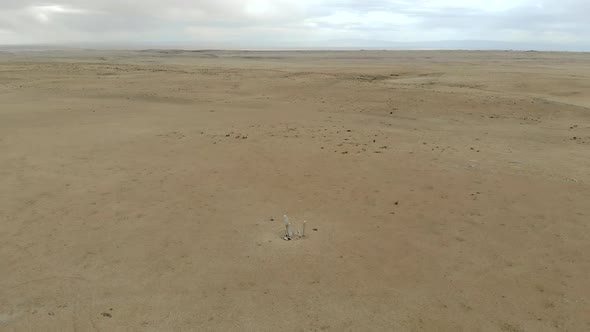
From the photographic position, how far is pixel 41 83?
23.4m

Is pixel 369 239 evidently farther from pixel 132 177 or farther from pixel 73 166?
pixel 73 166

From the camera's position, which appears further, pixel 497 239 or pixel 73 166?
pixel 73 166

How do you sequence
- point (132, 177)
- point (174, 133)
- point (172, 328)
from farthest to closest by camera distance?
point (174, 133) → point (132, 177) → point (172, 328)

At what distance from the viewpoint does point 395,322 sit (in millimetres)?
4629

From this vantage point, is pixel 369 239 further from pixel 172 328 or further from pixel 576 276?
pixel 172 328

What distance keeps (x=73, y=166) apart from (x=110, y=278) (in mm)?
5154

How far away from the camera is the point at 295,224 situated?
6.87m

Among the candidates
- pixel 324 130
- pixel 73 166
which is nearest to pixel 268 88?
pixel 324 130

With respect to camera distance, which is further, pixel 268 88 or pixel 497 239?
pixel 268 88

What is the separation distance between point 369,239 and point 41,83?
22.6 metres

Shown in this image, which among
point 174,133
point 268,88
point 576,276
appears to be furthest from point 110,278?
point 268,88

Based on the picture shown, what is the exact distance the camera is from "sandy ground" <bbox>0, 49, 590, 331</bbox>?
482cm

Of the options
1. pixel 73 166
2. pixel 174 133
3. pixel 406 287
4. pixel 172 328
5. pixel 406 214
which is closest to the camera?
pixel 172 328

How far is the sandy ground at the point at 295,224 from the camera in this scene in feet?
15.8
